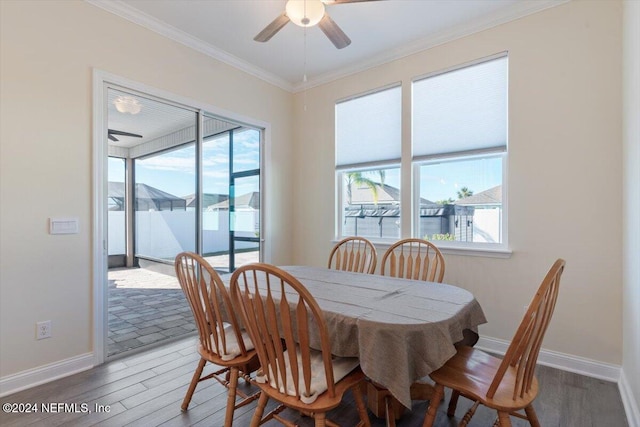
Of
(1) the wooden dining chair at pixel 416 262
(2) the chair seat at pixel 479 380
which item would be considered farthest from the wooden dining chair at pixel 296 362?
(1) the wooden dining chair at pixel 416 262

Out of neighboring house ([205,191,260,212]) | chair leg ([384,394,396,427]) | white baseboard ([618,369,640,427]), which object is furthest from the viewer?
neighboring house ([205,191,260,212])

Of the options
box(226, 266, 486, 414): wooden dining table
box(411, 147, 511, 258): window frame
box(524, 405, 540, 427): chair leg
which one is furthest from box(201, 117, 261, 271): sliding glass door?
box(524, 405, 540, 427): chair leg

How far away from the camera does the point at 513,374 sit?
1.47 metres

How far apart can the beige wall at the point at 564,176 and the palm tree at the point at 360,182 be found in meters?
1.14

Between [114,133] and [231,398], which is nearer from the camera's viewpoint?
[231,398]

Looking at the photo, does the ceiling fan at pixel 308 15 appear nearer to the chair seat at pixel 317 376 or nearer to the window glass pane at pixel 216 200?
the window glass pane at pixel 216 200

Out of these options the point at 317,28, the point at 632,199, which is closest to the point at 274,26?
the point at 317,28

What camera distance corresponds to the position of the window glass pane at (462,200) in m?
2.79

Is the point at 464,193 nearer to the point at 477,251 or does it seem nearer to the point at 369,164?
the point at 477,251

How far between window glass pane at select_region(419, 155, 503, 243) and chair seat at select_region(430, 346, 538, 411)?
1456 millimetres

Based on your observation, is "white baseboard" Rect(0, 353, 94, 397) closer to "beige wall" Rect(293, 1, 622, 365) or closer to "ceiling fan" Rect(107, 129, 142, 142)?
"ceiling fan" Rect(107, 129, 142, 142)

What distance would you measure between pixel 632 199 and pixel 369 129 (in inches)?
90.5

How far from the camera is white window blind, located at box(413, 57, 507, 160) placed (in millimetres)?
2736

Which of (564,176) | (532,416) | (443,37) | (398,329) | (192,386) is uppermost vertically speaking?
(443,37)
